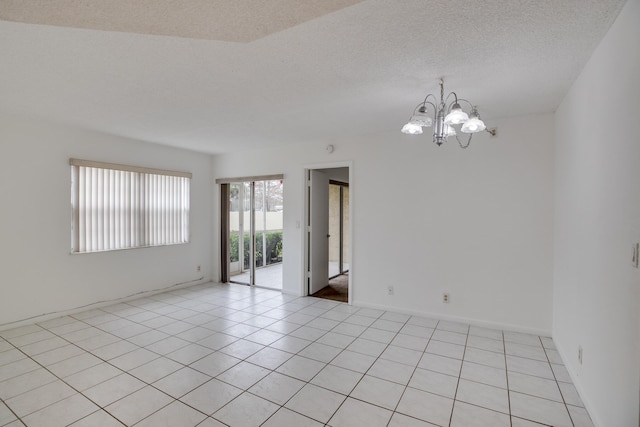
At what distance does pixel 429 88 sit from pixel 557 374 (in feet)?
8.69

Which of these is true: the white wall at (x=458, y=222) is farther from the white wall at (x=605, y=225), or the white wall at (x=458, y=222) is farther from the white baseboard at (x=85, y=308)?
the white baseboard at (x=85, y=308)

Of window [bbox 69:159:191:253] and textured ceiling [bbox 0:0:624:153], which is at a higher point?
textured ceiling [bbox 0:0:624:153]

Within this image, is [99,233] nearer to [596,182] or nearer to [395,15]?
[395,15]

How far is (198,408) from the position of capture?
7.07ft

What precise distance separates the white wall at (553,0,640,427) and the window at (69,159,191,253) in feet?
17.3

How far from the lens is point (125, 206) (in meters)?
Result: 4.60

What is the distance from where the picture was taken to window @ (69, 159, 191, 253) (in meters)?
4.11

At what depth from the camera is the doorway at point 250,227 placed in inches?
224

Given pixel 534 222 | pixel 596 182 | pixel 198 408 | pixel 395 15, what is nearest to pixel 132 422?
pixel 198 408

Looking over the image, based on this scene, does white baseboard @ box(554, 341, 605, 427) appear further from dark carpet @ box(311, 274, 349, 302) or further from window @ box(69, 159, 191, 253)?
window @ box(69, 159, 191, 253)

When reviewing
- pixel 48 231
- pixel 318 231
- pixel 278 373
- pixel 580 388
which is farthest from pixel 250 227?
pixel 580 388

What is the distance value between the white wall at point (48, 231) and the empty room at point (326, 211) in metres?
0.02

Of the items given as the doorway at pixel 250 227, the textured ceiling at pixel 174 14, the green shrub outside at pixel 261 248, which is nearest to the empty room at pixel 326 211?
the textured ceiling at pixel 174 14

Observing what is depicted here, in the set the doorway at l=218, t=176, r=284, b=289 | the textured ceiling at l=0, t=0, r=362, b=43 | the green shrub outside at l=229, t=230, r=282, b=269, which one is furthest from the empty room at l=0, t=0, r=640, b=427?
the green shrub outside at l=229, t=230, r=282, b=269
